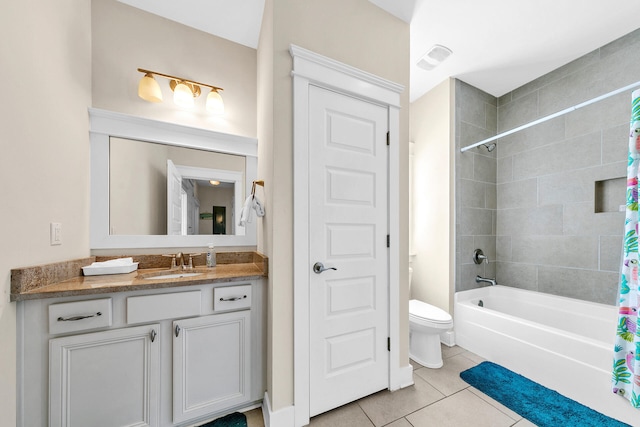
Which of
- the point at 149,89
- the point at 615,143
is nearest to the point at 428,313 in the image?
the point at 615,143

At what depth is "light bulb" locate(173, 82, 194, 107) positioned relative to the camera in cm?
172

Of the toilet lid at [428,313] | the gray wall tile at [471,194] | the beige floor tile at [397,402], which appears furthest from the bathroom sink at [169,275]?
the gray wall tile at [471,194]

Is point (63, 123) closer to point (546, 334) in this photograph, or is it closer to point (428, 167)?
point (428, 167)

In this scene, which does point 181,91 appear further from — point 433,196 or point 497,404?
point 497,404

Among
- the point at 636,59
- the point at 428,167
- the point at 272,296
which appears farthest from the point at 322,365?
the point at 636,59

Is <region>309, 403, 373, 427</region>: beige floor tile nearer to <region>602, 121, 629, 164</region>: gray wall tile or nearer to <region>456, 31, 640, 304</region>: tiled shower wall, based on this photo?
<region>456, 31, 640, 304</region>: tiled shower wall

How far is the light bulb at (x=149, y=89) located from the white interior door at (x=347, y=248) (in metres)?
1.17

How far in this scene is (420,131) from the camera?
2.77 m

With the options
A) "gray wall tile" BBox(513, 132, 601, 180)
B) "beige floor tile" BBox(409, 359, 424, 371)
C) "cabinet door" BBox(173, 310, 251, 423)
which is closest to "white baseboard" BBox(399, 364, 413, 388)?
"beige floor tile" BBox(409, 359, 424, 371)

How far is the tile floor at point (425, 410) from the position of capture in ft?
4.44

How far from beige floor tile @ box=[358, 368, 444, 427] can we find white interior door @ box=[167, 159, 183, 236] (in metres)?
1.81

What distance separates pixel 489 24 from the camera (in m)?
1.83

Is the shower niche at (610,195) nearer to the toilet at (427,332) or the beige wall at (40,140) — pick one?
the toilet at (427,332)

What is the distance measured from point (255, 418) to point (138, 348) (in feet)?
2.62
